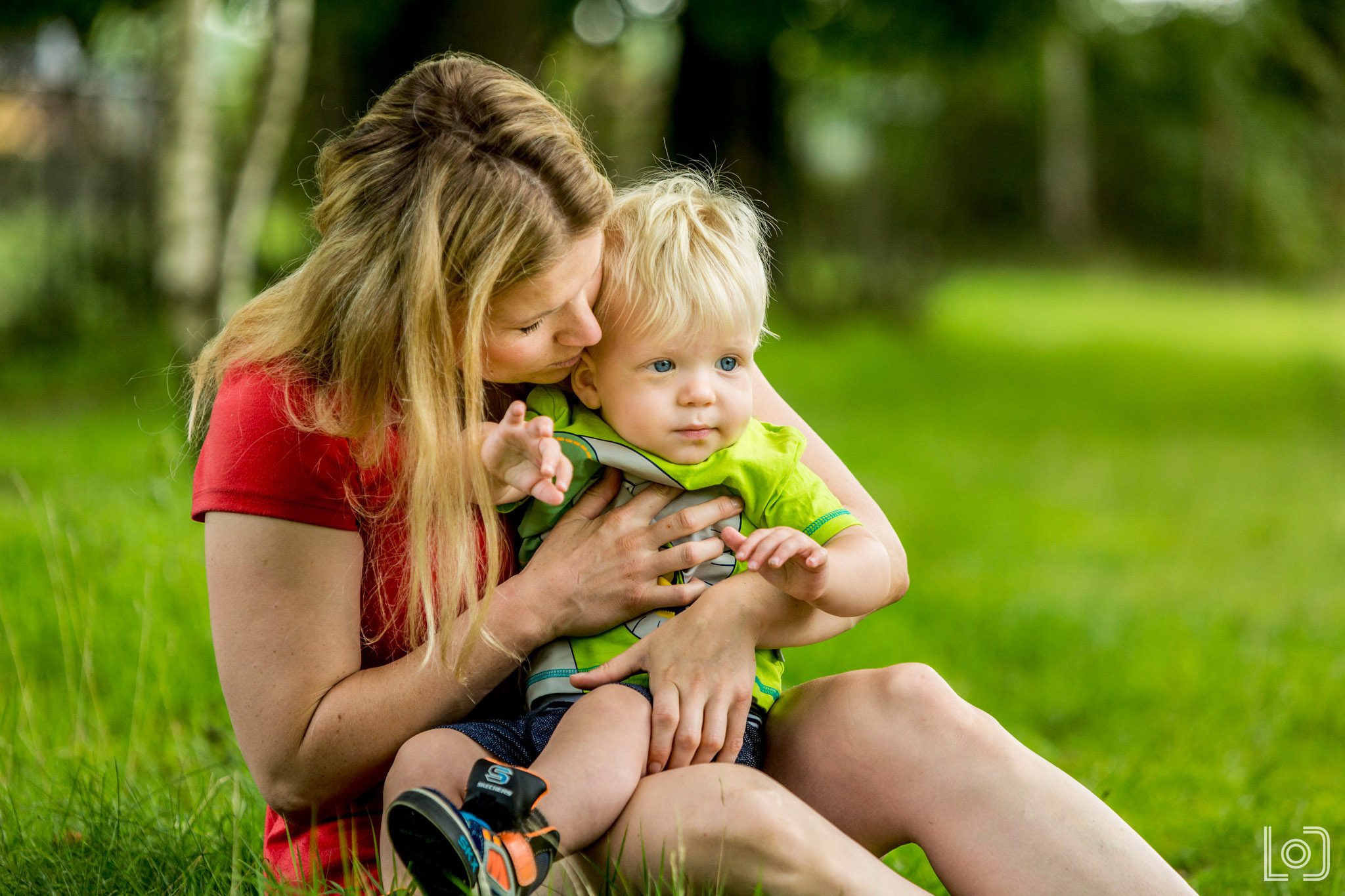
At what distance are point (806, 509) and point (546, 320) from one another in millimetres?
485

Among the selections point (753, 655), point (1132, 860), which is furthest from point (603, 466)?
point (1132, 860)

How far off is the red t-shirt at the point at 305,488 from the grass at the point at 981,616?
7.1 inches

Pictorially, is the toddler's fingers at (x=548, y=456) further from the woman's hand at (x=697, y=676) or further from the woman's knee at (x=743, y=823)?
the woman's knee at (x=743, y=823)

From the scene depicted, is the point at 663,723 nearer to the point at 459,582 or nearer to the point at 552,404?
the point at 459,582

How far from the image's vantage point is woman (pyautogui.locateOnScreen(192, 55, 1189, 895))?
171 cm

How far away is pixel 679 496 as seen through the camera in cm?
198

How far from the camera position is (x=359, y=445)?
1747mm

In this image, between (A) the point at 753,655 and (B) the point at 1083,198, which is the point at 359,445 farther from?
(B) the point at 1083,198

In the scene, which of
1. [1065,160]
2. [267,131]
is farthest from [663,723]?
[1065,160]

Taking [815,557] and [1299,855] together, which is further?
[1299,855]

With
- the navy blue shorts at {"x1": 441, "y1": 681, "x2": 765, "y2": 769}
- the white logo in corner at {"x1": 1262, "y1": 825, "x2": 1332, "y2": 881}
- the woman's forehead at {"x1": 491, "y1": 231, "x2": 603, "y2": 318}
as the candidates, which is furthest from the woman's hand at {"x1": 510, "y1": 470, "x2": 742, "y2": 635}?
the white logo in corner at {"x1": 1262, "y1": 825, "x2": 1332, "y2": 881}

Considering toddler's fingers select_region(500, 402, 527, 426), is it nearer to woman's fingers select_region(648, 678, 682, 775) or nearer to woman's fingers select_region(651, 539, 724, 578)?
woman's fingers select_region(651, 539, 724, 578)

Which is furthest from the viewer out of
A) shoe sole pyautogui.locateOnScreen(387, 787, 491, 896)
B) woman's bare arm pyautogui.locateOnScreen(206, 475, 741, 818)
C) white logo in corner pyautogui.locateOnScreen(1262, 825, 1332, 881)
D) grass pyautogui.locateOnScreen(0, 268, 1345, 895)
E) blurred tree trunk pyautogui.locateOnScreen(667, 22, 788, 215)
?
blurred tree trunk pyautogui.locateOnScreen(667, 22, 788, 215)

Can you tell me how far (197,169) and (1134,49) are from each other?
945 inches
